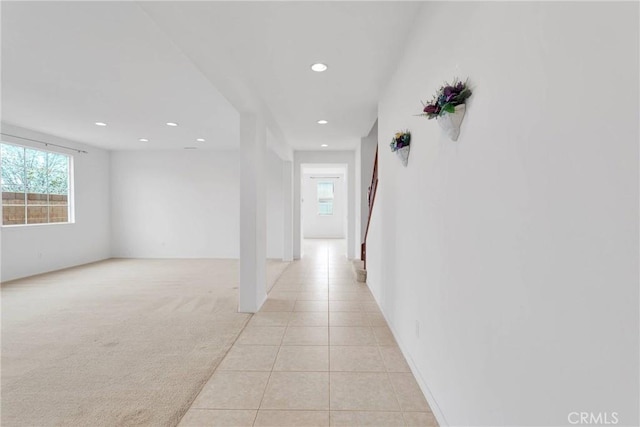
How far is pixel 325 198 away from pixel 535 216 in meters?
11.5

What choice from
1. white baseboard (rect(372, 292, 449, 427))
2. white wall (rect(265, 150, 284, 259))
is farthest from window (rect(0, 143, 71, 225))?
white baseboard (rect(372, 292, 449, 427))

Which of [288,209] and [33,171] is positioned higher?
[33,171]

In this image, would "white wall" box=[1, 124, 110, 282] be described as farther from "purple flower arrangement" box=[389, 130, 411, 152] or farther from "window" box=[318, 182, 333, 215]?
"window" box=[318, 182, 333, 215]

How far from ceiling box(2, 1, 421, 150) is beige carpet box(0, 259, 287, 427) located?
2514 millimetres

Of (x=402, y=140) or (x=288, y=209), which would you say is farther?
(x=288, y=209)

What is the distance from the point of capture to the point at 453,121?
138cm

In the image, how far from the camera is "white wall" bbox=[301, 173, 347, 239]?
12.1 metres

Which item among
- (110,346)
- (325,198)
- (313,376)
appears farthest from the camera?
(325,198)

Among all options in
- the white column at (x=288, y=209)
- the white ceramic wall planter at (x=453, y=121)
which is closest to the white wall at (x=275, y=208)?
the white column at (x=288, y=209)

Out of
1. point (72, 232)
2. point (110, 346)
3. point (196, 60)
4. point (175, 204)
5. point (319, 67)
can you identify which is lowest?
point (110, 346)

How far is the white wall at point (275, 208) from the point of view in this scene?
7.30 metres

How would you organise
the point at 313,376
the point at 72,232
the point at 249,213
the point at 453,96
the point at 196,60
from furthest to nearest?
the point at 72,232, the point at 249,213, the point at 196,60, the point at 313,376, the point at 453,96

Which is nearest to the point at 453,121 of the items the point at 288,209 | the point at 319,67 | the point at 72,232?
the point at 319,67

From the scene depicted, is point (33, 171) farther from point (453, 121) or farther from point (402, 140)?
point (453, 121)
